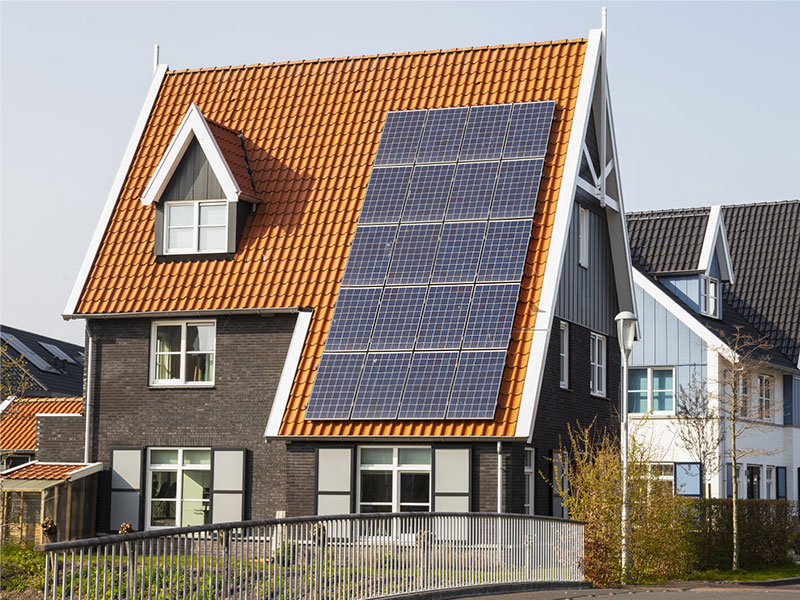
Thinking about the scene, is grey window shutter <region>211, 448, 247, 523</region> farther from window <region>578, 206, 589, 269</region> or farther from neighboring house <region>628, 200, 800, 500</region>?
neighboring house <region>628, 200, 800, 500</region>

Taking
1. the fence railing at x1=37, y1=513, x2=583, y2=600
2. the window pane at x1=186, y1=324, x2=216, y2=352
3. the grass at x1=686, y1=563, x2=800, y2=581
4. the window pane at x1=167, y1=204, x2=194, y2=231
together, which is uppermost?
the window pane at x1=167, y1=204, x2=194, y2=231

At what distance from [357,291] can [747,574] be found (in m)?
10.3

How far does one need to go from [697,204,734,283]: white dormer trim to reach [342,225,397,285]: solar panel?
18808 mm

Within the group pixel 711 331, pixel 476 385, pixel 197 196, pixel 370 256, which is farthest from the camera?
pixel 711 331

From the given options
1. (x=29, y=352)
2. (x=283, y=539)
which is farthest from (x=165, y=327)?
(x=29, y=352)

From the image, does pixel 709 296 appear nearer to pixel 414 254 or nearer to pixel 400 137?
pixel 400 137

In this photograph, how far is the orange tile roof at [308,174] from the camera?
2625 centimetres

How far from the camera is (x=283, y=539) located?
1520 cm

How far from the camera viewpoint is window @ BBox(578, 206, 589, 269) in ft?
97.5

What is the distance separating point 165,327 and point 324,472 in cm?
529

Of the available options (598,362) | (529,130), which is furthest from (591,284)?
(529,130)

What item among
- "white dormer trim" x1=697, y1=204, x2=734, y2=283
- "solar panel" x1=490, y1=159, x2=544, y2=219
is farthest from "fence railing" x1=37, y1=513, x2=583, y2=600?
"white dormer trim" x1=697, y1=204, x2=734, y2=283

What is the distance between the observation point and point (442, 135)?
2839cm

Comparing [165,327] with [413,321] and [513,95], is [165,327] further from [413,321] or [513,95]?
[513,95]
